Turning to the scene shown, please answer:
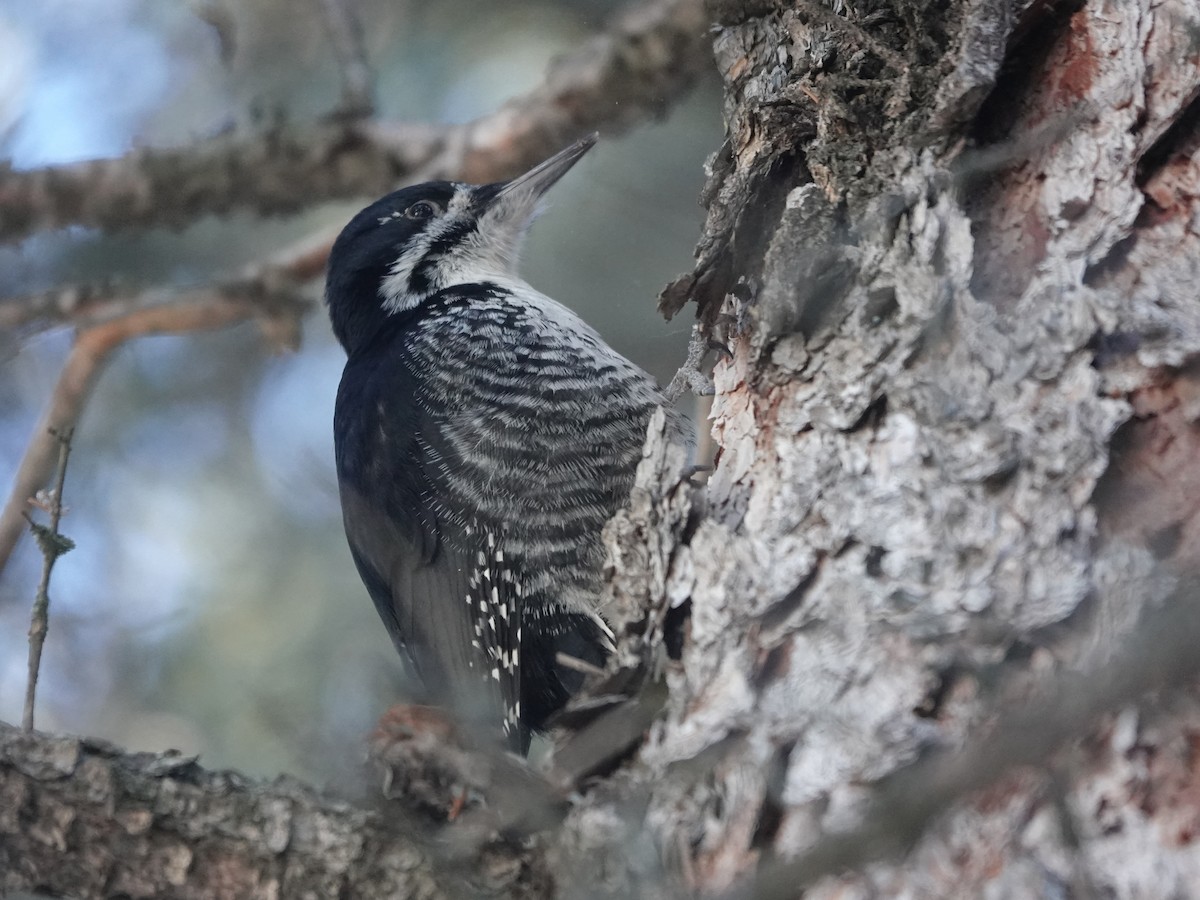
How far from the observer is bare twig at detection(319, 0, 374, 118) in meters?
3.79

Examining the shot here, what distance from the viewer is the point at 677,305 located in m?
2.24

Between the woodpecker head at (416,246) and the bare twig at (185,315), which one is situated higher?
the bare twig at (185,315)

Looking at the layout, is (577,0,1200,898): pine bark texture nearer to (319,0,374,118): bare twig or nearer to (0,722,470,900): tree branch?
(0,722,470,900): tree branch

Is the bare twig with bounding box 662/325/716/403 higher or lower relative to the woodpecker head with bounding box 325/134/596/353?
lower

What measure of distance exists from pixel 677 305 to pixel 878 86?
52cm

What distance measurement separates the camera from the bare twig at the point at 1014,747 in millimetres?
1095

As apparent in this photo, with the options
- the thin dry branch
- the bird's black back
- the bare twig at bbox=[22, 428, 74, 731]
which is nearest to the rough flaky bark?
the bare twig at bbox=[22, 428, 74, 731]

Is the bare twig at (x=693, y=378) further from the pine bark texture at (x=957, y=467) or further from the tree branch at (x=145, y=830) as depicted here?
the tree branch at (x=145, y=830)

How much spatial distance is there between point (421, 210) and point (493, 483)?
1.15m

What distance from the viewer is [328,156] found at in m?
3.90

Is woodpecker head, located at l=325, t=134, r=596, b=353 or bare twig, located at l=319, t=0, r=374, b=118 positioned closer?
woodpecker head, located at l=325, t=134, r=596, b=353

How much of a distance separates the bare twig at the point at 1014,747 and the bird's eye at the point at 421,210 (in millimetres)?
2735

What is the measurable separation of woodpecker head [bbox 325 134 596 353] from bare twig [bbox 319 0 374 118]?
443 mm

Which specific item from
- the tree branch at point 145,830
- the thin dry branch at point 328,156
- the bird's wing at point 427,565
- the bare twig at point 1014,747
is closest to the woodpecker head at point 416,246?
the thin dry branch at point 328,156
